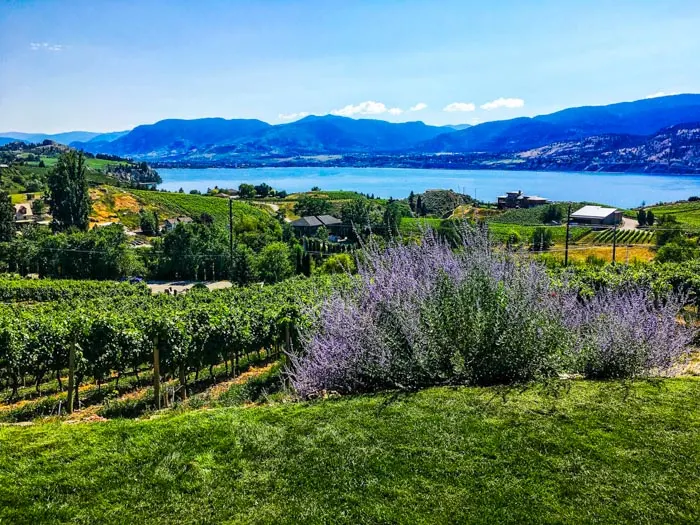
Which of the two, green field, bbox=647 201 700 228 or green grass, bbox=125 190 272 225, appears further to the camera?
green grass, bbox=125 190 272 225

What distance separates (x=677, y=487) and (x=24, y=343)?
12941 millimetres

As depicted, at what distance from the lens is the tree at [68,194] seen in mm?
74812

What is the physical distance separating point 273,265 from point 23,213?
5903 cm

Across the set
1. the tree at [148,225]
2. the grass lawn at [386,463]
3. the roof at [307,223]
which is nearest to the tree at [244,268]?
the tree at [148,225]

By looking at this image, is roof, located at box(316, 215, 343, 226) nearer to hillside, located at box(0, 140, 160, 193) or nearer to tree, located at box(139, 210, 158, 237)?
tree, located at box(139, 210, 158, 237)

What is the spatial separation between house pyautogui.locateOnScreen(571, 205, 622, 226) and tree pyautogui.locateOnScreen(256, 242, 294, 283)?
4703cm

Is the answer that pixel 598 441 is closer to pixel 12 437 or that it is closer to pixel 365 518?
pixel 365 518

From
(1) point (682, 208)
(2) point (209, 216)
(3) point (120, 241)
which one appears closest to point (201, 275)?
(3) point (120, 241)

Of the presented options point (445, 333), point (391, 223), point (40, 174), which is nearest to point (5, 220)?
point (391, 223)

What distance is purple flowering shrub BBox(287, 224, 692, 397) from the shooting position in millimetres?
5859

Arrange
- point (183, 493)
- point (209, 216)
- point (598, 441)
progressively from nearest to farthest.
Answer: point (183, 493) → point (598, 441) → point (209, 216)

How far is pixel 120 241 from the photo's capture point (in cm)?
6031

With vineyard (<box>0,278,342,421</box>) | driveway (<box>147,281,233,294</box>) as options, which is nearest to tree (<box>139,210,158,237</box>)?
driveway (<box>147,281,233,294</box>)

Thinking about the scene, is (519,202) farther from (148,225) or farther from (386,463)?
(386,463)
